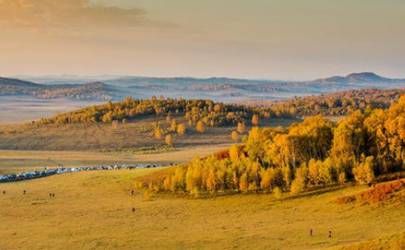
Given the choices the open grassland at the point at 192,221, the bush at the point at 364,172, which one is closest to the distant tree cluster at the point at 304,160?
the bush at the point at 364,172

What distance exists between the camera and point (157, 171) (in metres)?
113

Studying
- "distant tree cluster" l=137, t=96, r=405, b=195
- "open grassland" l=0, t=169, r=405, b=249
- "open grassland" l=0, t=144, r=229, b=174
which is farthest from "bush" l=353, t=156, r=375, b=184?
"open grassland" l=0, t=144, r=229, b=174

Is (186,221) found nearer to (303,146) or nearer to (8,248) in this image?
(8,248)

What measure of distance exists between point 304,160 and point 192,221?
28453 millimetres

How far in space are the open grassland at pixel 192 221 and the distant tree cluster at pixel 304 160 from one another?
3.73m

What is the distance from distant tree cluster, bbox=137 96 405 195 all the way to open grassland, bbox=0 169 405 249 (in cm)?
373

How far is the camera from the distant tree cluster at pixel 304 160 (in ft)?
299

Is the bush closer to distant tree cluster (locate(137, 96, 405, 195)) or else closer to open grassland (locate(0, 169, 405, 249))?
distant tree cluster (locate(137, 96, 405, 195))

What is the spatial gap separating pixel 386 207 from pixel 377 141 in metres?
26.7

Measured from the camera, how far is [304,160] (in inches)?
3910

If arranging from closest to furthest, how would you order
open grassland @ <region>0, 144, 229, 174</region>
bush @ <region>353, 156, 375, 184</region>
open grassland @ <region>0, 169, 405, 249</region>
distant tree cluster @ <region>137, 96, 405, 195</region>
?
open grassland @ <region>0, 169, 405, 249</region> < bush @ <region>353, 156, 375, 184</region> < distant tree cluster @ <region>137, 96, 405, 195</region> < open grassland @ <region>0, 144, 229, 174</region>

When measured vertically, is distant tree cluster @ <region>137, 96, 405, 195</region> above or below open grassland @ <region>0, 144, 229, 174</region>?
above

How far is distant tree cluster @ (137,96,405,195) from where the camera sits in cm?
→ 9100

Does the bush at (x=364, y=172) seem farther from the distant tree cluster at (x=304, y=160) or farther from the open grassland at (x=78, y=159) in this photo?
the open grassland at (x=78, y=159)
